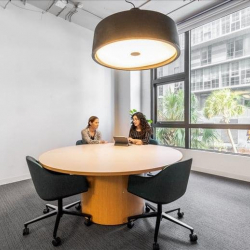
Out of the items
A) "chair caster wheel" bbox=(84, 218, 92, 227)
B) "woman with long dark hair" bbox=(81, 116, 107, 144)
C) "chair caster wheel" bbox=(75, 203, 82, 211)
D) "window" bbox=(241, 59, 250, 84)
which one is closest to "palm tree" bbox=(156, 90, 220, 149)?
A: "window" bbox=(241, 59, 250, 84)

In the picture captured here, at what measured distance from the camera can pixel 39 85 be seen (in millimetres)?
3746

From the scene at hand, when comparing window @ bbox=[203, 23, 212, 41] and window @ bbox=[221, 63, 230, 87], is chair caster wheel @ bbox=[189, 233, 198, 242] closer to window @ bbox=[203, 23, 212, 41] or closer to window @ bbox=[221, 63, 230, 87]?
window @ bbox=[221, 63, 230, 87]

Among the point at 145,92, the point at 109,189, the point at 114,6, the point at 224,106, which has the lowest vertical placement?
the point at 109,189

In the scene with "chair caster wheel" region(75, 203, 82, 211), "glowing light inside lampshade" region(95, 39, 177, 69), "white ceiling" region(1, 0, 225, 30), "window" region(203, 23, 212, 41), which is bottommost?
"chair caster wheel" region(75, 203, 82, 211)

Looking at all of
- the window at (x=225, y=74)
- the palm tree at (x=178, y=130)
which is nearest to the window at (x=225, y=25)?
the window at (x=225, y=74)

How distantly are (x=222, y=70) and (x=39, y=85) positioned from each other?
148 inches

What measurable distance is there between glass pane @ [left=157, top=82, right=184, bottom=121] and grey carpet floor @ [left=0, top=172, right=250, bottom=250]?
2291 mm

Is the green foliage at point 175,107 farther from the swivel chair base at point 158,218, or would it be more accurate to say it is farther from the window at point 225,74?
the swivel chair base at point 158,218

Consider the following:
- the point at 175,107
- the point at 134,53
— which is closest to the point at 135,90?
the point at 175,107

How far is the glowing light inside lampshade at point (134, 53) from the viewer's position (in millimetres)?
1741

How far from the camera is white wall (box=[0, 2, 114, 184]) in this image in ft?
11.1

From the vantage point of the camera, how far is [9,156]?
11.2ft

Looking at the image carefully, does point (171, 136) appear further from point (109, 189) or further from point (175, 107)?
point (109, 189)

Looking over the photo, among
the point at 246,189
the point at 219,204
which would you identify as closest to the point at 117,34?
the point at 219,204
